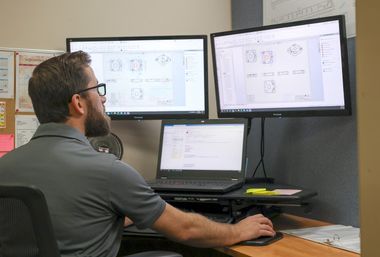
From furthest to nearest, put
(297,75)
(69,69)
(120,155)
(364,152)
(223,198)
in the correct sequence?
1. (120,155)
2. (297,75)
3. (223,198)
4. (69,69)
5. (364,152)

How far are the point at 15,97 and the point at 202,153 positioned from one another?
32.9 inches

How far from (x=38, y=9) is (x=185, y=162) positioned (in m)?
0.92

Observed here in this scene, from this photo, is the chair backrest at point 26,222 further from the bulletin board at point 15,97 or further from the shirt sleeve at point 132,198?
the bulletin board at point 15,97

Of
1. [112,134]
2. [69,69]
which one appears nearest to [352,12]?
[69,69]

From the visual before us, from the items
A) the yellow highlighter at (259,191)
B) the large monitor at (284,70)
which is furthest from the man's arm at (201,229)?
the large monitor at (284,70)

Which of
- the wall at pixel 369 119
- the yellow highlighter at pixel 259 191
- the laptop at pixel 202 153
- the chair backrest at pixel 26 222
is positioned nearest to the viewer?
the wall at pixel 369 119

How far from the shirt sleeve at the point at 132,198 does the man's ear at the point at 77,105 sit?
0.24 m

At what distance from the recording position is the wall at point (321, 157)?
5.73 feet

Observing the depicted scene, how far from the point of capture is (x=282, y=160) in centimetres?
207

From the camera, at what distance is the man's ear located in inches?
56.3

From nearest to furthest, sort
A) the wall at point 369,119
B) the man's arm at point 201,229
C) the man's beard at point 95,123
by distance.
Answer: the wall at point 369,119 → the man's arm at point 201,229 → the man's beard at point 95,123

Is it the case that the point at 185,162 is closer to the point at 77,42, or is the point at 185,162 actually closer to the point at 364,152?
the point at 77,42

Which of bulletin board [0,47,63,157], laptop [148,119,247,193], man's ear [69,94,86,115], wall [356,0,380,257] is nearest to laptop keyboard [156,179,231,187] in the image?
laptop [148,119,247,193]

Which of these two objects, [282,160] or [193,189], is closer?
[193,189]
